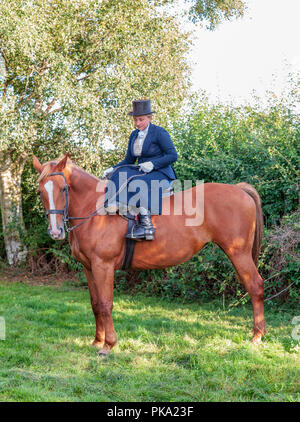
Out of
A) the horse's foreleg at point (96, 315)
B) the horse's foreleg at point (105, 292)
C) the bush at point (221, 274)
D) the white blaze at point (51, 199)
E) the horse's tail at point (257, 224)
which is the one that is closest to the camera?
the white blaze at point (51, 199)

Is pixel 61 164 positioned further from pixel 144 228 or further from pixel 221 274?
pixel 221 274

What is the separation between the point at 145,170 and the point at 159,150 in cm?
43

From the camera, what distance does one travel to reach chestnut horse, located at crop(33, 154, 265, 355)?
16.0ft

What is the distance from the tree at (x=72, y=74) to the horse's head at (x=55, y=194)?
5165 mm

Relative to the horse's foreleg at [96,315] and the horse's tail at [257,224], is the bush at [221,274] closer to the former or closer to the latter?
the horse's tail at [257,224]

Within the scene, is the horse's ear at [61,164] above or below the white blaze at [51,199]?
above

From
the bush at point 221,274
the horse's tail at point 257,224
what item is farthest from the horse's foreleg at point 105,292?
the bush at point 221,274

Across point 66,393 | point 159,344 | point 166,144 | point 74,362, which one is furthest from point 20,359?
point 166,144

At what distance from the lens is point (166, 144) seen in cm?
513

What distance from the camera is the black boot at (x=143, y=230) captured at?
4.89 meters

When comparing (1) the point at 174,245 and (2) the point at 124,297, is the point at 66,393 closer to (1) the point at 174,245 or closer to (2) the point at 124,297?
(1) the point at 174,245

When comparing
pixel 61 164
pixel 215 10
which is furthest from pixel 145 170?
pixel 215 10

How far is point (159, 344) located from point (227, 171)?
3910mm

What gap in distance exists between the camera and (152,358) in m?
4.46
